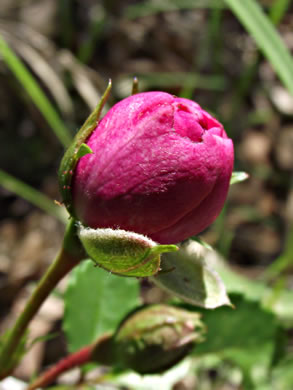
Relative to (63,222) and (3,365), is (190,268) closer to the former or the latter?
(3,365)

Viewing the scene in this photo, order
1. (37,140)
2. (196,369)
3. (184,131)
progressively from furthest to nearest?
(37,140), (196,369), (184,131)

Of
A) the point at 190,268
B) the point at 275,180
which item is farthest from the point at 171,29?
the point at 190,268

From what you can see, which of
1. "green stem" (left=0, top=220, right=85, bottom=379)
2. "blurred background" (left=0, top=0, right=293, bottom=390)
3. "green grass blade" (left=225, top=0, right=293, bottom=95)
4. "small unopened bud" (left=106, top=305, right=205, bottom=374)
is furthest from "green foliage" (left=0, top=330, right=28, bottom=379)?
"green grass blade" (left=225, top=0, right=293, bottom=95)

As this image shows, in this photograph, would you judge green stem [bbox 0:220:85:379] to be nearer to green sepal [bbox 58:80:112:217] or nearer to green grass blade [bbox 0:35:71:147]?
green sepal [bbox 58:80:112:217]

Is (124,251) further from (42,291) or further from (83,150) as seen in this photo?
(42,291)

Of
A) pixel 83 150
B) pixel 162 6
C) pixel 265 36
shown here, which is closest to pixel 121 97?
pixel 162 6

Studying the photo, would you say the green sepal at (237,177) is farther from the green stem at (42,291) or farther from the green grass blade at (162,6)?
the green grass blade at (162,6)

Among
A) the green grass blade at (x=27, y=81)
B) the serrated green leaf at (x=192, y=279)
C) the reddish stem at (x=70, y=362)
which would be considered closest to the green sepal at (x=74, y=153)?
the serrated green leaf at (x=192, y=279)
